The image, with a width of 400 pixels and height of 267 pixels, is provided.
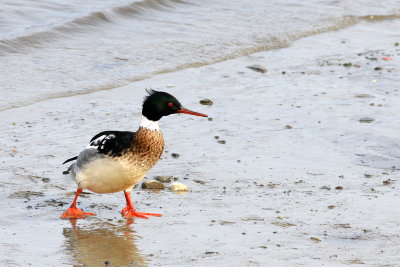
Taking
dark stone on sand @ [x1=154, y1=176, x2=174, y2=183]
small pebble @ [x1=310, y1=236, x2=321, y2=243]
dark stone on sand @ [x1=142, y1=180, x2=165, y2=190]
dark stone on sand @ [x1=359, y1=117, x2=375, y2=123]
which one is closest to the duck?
dark stone on sand @ [x1=142, y1=180, x2=165, y2=190]

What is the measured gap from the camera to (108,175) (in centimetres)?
747

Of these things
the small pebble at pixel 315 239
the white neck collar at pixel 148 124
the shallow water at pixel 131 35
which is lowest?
the shallow water at pixel 131 35

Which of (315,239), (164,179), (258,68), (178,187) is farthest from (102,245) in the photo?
(258,68)

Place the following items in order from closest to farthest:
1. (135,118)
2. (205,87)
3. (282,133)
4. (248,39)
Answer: (282,133), (135,118), (205,87), (248,39)

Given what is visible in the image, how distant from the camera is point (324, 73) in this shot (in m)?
13.1

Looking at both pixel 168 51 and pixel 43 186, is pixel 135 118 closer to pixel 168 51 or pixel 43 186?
pixel 43 186

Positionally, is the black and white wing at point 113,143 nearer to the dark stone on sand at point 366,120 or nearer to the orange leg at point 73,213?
the orange leg at point 73,213

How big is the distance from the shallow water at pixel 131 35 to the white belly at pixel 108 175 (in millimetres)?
4115

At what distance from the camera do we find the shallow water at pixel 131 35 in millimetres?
12852

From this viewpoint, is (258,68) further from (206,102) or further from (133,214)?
(133,214)

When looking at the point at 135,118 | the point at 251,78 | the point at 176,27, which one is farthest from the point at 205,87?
the point at 176,27

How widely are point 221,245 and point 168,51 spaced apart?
803cm

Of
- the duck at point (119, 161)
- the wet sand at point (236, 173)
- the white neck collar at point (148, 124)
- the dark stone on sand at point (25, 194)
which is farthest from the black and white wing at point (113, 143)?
the dark stone on sand at point (25, 194)

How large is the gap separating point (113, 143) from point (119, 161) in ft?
0.55
